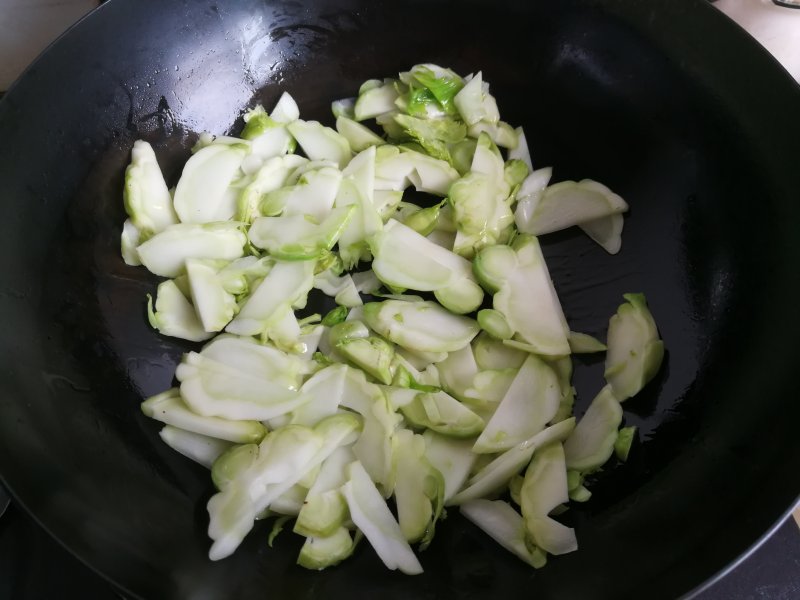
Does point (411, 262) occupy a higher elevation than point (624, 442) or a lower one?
higher

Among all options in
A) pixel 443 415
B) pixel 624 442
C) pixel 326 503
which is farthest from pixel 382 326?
pixel 624 442

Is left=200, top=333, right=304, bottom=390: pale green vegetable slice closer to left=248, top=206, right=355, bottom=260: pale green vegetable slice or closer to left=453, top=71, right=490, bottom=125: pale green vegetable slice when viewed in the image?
left=248, top=206, right=355, bottom=260: pale green vegetable slice

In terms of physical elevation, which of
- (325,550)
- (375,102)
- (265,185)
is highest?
(375,102)

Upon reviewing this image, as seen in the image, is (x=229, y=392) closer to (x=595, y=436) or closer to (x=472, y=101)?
(x=595, y=436)

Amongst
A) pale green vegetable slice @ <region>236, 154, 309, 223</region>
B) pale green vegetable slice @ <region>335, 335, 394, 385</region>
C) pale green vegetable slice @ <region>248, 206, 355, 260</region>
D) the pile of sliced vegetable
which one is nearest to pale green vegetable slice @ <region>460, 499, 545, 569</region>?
the pile of sliced vegetable

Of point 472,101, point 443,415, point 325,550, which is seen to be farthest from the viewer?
point 472,101

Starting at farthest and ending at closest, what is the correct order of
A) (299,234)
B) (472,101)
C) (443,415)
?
(472,101)
(299,234)
(443,415)

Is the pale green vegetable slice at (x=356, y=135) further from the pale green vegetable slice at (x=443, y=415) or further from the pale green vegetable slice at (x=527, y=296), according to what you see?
the pale green vegetable slice at (x=443, y=415)
